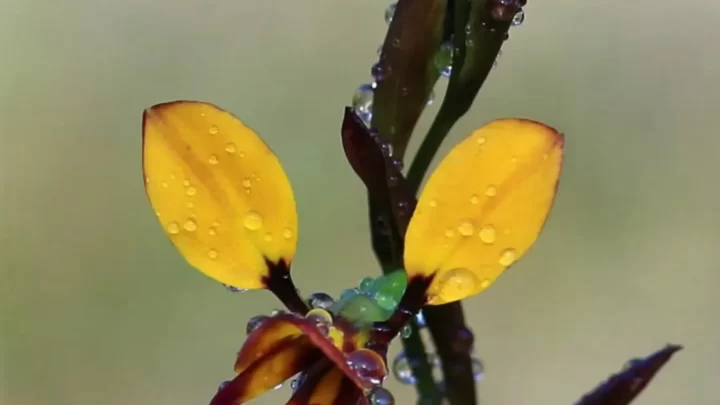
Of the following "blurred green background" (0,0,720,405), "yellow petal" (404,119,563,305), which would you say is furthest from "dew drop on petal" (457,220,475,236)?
"blurred green background" (0,0,720,405)

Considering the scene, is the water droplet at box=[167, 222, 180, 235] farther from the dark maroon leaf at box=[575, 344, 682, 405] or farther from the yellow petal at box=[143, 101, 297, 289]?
the dark maroon leaf at box=[575, 344, 682, 405]

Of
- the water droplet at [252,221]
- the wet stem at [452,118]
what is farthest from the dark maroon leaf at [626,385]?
the water droplet at [252,221]

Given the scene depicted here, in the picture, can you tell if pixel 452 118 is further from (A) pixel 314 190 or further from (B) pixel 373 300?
(A) pixel 314 190

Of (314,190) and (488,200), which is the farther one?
(314,190)

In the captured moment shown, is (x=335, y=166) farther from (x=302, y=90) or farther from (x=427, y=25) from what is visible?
(x=427, y=25)

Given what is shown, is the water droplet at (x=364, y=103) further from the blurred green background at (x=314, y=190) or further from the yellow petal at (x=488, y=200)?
the blurred green background at (x=314, y=190)

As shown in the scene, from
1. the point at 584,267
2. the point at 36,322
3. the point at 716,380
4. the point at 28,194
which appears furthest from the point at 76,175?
the point at 716,380

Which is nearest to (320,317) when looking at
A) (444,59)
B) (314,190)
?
(444,59)
